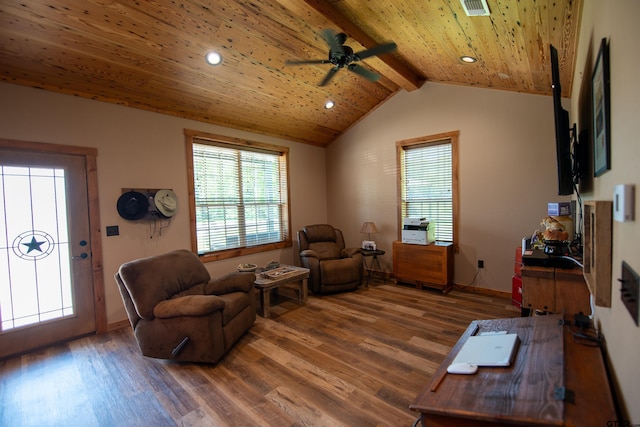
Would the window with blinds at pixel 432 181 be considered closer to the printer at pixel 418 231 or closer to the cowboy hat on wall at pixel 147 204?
the printer at pixel 418 231

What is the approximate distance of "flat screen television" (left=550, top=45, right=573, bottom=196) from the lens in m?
1.84

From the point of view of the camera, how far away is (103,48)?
268cm

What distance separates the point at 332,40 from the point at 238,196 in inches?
116

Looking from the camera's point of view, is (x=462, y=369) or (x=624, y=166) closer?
(x=624, y=166)

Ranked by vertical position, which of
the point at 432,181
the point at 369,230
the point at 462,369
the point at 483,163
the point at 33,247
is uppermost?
the point at 483,163

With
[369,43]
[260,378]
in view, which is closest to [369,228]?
[369,43]

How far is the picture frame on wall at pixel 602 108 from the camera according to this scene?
112cm

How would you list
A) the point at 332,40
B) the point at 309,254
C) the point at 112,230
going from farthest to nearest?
the point at 309,254 → the point at 112,230 → the point at 332,40

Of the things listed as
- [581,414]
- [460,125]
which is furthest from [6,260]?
[460,125]

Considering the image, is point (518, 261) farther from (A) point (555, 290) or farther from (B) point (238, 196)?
(B) point (238, 196)

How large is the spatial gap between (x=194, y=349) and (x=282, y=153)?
12.1ft

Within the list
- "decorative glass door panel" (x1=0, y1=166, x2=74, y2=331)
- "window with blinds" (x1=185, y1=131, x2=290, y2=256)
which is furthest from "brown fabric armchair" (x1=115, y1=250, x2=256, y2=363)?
"window with blinds" (x1=185, y1=131, x2=290, y2=256)

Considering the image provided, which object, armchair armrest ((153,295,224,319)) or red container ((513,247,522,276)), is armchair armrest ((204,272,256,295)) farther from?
red container ((513,247,522,276))

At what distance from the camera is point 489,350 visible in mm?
1196
